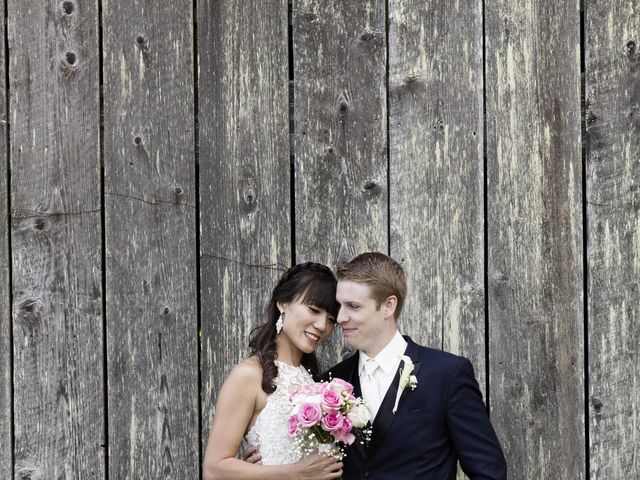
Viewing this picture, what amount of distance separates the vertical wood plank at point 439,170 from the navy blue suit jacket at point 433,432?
0.49 m

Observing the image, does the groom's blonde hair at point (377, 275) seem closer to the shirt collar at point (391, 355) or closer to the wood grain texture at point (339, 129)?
the shirt collar at point (391, 355)

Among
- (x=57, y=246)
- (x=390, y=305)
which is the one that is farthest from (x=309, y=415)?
(x=57, y=246)

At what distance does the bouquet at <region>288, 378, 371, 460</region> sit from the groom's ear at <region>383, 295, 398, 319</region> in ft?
0.95

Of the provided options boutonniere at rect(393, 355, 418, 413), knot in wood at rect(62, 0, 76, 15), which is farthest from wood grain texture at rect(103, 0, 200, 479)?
boutonniere at rect(393, 355, 418, 413)

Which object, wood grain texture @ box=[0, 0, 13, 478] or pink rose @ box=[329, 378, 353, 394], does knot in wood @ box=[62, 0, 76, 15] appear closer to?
wood grain texture @ box=[0, 0, 13, 478]

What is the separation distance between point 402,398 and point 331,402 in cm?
31

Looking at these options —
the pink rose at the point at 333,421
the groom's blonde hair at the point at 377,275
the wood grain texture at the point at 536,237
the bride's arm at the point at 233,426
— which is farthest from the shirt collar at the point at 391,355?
the wood grain texture at the point at 536,237

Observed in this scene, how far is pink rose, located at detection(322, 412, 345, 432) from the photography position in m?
2.80

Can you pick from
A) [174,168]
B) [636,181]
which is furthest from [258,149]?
[636,181]

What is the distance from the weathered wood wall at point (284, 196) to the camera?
3.45 meters

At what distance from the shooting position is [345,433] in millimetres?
2869

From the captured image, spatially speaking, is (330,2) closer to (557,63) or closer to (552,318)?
(557,63)

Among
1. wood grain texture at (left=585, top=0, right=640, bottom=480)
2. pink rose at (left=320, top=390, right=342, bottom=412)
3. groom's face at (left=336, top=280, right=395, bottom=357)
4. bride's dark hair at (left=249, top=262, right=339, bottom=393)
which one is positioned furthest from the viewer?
wood grain texture at (left=585, top=0, right=640, bottom=480)

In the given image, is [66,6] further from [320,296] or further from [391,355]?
[391,355]
